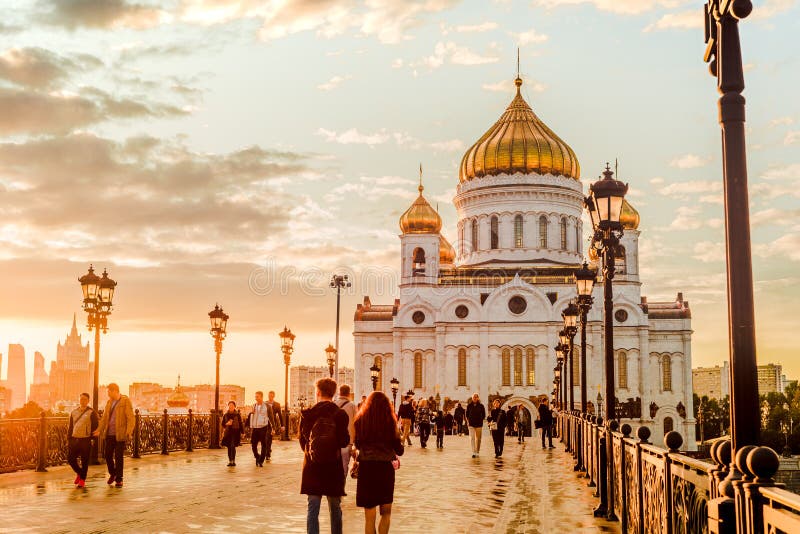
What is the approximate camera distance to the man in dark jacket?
8922 mm

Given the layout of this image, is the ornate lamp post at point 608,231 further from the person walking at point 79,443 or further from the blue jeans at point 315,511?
the person walking at point 79,443

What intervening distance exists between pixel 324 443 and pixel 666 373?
61369mm

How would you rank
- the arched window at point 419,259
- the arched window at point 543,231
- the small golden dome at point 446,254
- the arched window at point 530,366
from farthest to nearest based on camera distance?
the small golden dome at point 446,254 → the arched window at point 419,259 → the arched window at point 543,231 → the arched window at point 530,366

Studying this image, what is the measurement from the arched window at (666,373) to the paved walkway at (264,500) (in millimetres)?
47736

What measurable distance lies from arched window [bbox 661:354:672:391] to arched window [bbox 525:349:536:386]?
928 centimetres

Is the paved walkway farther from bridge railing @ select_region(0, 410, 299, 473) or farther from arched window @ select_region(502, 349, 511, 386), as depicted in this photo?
arched window @ select_region(502, 349, 511, 386)

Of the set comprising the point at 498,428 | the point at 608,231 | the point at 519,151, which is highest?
the point at 519,151

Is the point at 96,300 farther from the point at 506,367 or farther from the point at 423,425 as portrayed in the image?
the point at 506,367

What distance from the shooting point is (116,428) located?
15.6 metres

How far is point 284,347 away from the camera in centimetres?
3600

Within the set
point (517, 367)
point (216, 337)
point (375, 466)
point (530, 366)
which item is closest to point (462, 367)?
point (517, 367)

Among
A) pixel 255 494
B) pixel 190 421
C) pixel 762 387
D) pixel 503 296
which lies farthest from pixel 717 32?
pixel 762 387

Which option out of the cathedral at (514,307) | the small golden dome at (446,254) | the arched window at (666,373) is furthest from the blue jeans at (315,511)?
the small golden dome at (446,254)

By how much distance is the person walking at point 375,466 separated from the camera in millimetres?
8992
